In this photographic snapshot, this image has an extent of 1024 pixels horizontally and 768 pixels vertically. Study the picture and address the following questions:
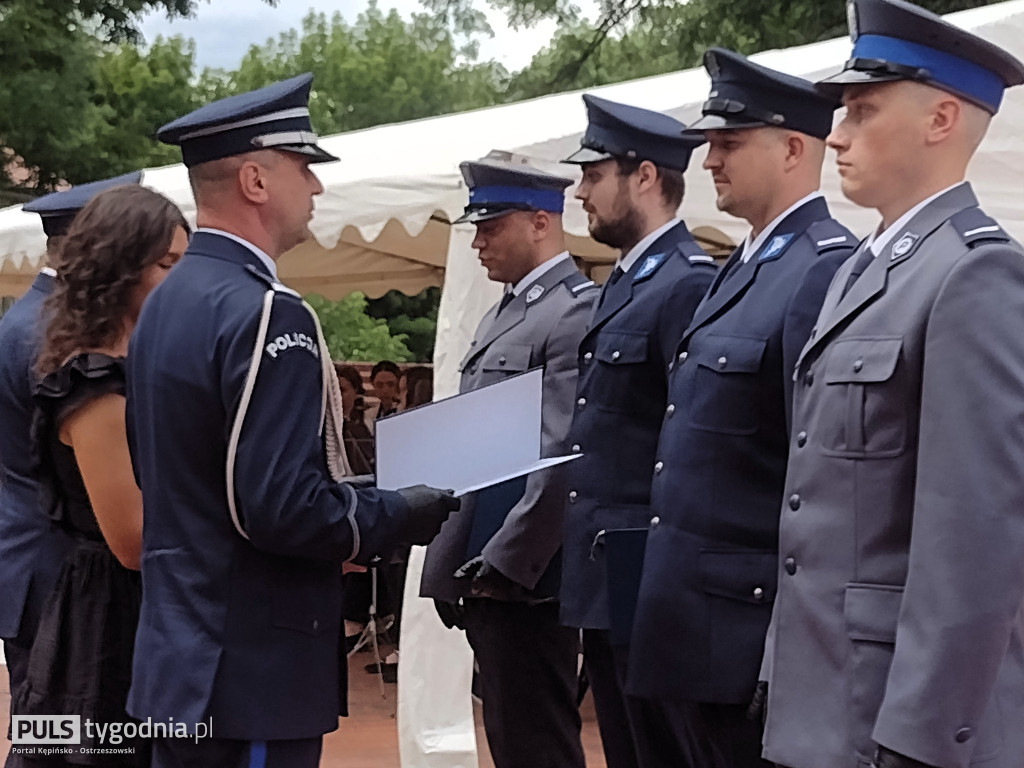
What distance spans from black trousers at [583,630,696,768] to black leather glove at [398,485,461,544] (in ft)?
1.81

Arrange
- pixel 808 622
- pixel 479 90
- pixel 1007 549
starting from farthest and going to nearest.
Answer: pixel 479 90 < pixel 808 622 < pixel 1007 549

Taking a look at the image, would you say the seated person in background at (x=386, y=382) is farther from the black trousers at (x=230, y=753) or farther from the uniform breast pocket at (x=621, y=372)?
the black trousers at (x=230, y=753)

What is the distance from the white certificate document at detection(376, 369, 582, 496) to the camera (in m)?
2.44

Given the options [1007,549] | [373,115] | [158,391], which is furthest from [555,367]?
[373,115]

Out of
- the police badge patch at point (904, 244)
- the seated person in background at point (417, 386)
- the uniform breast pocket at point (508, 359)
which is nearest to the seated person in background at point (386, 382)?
the seated person in background at point (417, 386)

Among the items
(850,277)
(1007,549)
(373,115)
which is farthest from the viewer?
(373,115)

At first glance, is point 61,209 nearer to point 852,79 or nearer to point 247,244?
point 247,244

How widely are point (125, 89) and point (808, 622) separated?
25222mm

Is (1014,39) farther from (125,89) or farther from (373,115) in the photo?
(373,115)

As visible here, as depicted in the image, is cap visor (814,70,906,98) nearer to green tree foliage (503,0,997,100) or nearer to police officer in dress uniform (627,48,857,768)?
police officer in dress uniform (627,48,857,768)

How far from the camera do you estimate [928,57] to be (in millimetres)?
1923

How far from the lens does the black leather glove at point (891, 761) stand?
1653mm

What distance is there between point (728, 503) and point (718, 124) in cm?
77

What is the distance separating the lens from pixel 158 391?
7.38 ft
